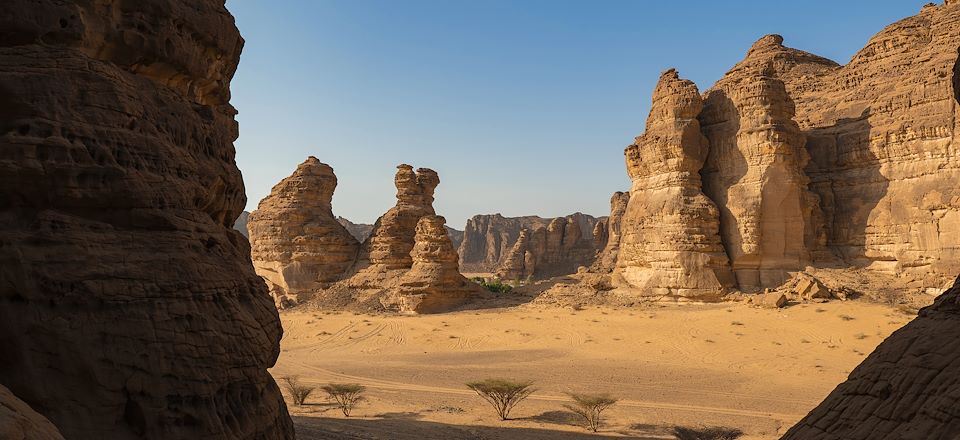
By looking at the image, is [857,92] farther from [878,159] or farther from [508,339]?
[508,339]

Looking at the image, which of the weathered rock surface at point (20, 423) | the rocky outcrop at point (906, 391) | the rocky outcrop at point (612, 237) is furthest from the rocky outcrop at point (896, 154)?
the weathered rock surface at point (20, 423)

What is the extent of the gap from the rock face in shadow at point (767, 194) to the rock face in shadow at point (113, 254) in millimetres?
23987

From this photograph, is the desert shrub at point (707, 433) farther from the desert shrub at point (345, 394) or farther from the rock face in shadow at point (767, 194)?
the rock face in shadow at point (767, 194)

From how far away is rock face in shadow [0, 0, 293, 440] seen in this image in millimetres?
4867

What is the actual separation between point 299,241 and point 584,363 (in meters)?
21.1

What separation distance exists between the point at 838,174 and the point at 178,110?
28.6 metres

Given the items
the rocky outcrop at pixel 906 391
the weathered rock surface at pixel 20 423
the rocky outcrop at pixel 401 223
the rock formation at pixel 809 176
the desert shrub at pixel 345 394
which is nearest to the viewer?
the weathered rock surface at pixel 20 423

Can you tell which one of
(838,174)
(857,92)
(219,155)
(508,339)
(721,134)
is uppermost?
(857,92)

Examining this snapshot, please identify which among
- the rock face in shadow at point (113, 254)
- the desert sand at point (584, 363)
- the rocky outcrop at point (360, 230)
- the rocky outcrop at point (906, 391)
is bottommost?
the desert sand at point (584, 363)

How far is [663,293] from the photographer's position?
26016 millimetres

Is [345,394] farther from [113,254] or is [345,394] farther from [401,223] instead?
[401,223]

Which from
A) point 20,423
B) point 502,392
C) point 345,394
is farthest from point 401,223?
point 20,423

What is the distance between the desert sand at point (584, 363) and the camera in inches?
464

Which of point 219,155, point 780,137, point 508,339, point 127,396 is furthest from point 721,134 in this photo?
point 127,396
